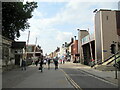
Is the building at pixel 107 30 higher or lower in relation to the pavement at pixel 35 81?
higher

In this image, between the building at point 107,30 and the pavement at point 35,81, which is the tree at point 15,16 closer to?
the pavement at point 35,81

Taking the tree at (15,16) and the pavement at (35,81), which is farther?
the tree at (15,16)

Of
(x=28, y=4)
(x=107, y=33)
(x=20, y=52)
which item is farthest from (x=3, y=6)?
(x=107, y=33)

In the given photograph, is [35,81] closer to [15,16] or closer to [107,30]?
[15,16]

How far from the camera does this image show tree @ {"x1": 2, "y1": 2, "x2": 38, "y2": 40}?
2352 cm

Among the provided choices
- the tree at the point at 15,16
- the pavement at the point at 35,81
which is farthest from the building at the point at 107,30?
the pavement at the point at 35,81

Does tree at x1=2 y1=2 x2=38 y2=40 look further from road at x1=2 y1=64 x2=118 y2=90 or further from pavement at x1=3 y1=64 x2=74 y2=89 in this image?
road at x1=2 y1=64 x2=118 y2=90

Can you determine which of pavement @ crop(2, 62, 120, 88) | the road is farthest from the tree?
the road

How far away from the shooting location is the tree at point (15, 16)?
Result: 77.2ft

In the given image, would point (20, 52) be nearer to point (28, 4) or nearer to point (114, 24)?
point (28, 4)

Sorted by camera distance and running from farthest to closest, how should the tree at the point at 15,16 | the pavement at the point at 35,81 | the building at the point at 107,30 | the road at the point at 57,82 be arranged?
1. the building at the point at 107,30
2. the tree at the point at 15,16
3. the pavement at the point at 35,81
4. the road at the point at 57,82

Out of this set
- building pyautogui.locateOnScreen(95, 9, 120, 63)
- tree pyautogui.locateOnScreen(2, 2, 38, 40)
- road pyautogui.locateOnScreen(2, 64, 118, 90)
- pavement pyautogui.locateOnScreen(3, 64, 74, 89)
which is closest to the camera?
road pyautogui.locateOnScreen(2, 64, 118, 90)

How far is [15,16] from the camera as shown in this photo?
81.4 feet

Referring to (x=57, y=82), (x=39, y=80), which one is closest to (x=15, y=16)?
(x=39, y=80)
